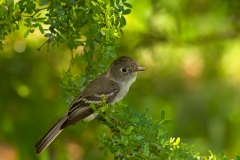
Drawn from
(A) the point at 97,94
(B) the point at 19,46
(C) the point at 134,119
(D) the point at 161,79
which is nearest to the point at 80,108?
(A) the point at 97,94

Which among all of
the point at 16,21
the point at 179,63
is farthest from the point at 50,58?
the point at 16,21

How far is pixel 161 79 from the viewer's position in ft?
26.3

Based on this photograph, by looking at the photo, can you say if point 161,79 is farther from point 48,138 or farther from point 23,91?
point 48,138

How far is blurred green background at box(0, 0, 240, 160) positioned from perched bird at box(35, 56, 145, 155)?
2.25 feet

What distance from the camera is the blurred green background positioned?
21.7 feet

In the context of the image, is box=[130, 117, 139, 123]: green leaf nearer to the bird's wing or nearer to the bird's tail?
the bird's wing

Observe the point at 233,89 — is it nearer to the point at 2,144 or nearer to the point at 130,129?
the point at 2,144

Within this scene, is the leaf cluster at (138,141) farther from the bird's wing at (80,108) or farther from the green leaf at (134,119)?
the bird's wing at (80,108)

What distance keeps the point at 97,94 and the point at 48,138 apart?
0.53m

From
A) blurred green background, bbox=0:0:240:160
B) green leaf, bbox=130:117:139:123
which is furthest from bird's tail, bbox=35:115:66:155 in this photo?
green leaf, bbox=130:117:139:123

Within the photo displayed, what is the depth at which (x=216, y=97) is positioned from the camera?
26.2 feet

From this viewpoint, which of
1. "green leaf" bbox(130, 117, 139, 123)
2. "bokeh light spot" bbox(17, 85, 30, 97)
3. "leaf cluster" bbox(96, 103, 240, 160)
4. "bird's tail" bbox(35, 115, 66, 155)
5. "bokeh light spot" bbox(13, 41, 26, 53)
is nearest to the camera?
"leaf cluster" bbox(96, 103, 240, 160)

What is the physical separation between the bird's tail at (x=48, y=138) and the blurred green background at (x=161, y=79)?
952 millimetres

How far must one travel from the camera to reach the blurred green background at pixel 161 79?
661 centimetres
